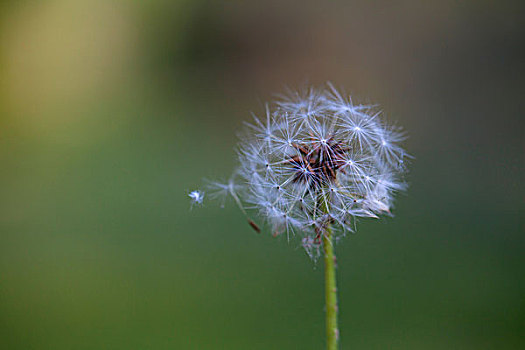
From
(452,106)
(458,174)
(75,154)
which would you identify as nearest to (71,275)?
(75,154)

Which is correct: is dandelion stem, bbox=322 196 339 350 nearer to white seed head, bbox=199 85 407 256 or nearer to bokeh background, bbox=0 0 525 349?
white seed head, bbox=199 85 407 256

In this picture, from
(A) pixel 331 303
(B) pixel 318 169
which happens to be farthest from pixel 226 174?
(A) pixel 331 303

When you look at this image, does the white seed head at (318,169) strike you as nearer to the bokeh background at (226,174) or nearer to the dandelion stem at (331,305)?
the dandelion stem at (331,305)

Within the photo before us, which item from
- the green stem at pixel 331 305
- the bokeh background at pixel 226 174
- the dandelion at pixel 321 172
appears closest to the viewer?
the green stem at pixel 331 305

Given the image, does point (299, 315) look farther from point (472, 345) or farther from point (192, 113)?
point (192, 113)

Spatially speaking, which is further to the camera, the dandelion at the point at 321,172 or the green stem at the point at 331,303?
the dandelion at the point at 321,172

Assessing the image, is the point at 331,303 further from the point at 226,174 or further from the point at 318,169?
the point at 226,174

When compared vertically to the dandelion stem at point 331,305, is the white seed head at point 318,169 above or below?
above

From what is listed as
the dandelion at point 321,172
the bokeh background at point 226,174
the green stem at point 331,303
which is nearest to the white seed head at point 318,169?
the dandelion at point 321,172

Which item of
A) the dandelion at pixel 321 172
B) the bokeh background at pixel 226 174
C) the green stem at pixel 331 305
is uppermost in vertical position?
the bokeh background at pixel 226 174
